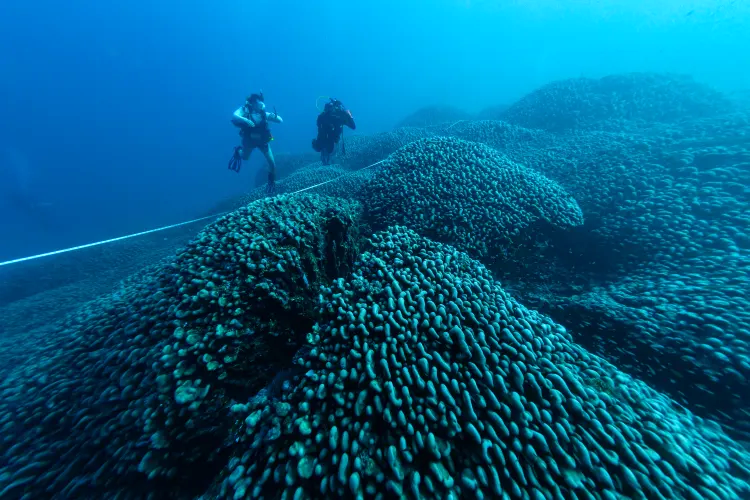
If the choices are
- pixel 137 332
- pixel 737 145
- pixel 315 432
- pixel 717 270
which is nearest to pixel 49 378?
pixel 137 332

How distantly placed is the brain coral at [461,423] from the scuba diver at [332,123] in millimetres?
9536

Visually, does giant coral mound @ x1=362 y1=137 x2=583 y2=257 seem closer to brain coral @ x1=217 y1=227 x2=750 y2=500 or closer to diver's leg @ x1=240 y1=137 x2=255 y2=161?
brain coral @ x1=217 y1=227 x2=750 y2=500

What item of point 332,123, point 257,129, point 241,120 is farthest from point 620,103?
point 241,120

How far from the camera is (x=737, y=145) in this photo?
6520 mm

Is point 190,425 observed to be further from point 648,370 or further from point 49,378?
point 648,370

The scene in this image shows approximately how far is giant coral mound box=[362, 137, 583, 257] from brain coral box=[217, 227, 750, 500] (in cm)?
257

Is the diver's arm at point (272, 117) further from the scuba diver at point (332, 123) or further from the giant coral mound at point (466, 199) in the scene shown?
the giant coral mound at point (466, 199)

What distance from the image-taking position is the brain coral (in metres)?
1.97

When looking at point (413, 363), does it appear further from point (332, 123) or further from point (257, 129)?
point (257, 129)

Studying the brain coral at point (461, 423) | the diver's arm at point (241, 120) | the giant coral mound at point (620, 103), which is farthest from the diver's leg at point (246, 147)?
the giant coral mound at point (620, 103)

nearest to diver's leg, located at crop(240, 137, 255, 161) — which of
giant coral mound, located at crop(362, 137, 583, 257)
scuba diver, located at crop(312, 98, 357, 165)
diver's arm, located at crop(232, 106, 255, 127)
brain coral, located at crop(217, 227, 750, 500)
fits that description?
diver's arm, located at crop(232, 106, 255, 127)

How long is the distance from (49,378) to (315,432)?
338 centimetres

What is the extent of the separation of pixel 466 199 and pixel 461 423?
434 centimetres

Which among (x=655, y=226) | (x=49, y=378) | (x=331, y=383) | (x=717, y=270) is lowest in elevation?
(x=717, y=270)
